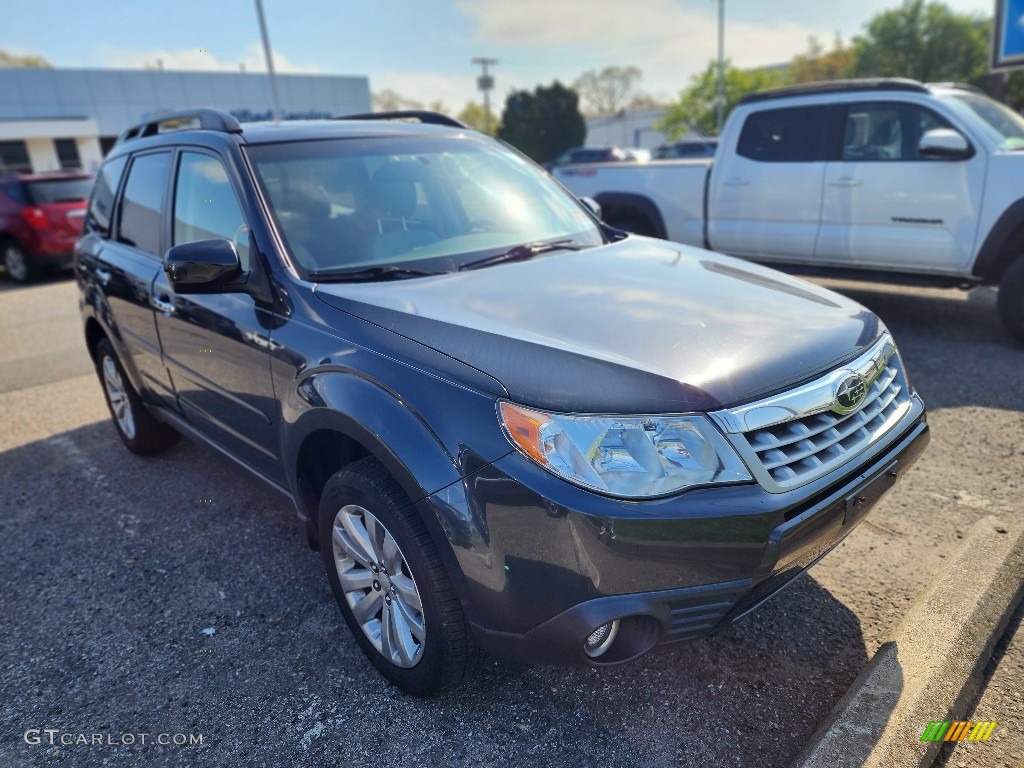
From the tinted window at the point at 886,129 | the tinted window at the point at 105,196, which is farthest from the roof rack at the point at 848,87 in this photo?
the tinted window at the point at 105,196

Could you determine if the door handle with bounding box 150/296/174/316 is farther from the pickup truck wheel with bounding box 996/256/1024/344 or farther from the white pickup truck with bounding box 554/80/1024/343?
the pickup truck wheel with bounding box 996/256/1024/344

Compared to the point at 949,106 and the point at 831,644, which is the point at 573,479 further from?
the point at 949,106

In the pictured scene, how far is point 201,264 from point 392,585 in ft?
4.26

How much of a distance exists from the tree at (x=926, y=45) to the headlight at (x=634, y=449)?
35.8 m

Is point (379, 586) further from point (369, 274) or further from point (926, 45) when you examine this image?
point (926, 45)

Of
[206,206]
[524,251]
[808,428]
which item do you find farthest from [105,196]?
[808,428]

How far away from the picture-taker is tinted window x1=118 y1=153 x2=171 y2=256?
139 inches

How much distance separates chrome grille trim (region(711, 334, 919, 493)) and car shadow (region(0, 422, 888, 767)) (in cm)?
57

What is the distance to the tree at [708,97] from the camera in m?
39.7

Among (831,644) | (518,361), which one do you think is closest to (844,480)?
(831,644)

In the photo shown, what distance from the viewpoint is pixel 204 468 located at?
4.29 meters

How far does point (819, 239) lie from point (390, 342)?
518 cm

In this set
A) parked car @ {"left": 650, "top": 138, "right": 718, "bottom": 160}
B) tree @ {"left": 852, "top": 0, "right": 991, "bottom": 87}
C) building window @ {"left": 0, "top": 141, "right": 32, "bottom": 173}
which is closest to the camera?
parked car @ {"left": 650, "top": 138, "right": 718, "bottom": 160}

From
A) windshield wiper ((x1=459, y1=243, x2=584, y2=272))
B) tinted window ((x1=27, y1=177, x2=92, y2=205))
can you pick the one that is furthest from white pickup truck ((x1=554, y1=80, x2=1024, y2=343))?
tinted window ((x1=27, y1=177, x2=92, y2=205))
